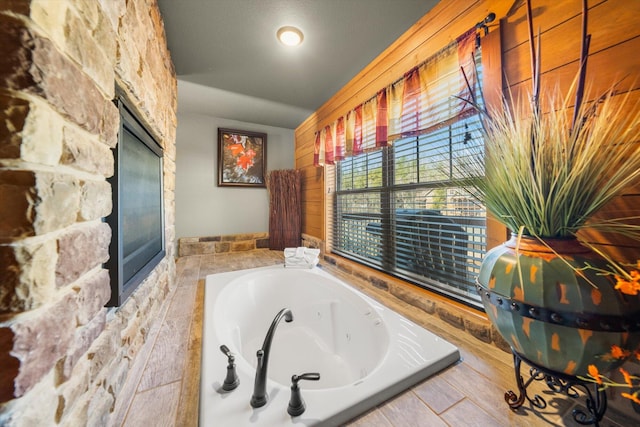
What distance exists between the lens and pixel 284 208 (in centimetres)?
342

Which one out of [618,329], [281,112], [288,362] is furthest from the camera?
[281,112]

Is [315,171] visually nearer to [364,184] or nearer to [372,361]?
[364,184]

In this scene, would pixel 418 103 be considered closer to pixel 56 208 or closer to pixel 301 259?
pixel 301 259

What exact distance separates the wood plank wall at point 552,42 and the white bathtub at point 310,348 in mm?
752

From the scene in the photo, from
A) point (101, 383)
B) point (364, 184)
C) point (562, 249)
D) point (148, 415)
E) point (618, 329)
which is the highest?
point (364, 184)

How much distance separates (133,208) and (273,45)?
161cm

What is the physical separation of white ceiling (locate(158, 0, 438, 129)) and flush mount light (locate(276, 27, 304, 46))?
4 cm

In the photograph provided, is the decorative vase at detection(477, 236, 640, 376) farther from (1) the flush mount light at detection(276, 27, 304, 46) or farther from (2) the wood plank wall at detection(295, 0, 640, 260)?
(1) the flush mount light at detection(276, 27, 304, 46)

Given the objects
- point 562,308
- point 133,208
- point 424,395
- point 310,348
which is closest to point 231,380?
point 424,395

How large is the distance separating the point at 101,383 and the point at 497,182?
1.38m

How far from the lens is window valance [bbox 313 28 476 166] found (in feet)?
4.22

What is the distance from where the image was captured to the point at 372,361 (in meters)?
1.34

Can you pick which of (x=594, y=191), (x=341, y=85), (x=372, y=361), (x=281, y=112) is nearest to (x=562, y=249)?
(x=594, y=191)

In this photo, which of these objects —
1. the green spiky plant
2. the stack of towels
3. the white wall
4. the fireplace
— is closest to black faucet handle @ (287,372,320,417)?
the fireplace
